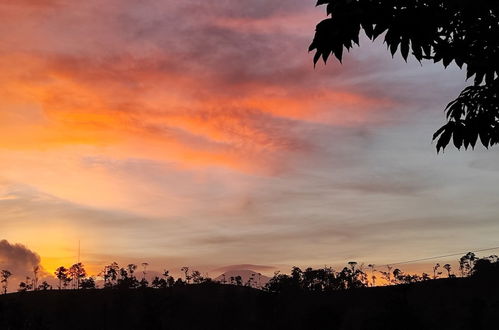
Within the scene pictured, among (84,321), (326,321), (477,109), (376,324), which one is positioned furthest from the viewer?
A: (84,321)

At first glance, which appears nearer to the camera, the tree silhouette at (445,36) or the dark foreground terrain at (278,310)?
the tree silhouette at (445,36)

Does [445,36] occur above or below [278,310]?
above

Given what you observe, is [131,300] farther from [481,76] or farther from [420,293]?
[481,76]

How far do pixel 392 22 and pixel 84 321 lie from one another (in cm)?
20095

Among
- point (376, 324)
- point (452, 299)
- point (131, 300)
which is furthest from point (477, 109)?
point (131, 300)

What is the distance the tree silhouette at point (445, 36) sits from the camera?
23.0 feet

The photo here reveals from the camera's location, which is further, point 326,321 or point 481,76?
point 326,321

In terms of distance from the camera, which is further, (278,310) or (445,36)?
(278,310)

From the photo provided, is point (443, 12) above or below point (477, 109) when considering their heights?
above

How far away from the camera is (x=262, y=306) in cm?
16600

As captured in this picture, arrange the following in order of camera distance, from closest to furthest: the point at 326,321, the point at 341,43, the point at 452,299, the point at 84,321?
the point at 341,43 → the point at 326,321 → the point at 452,299 → the point at 84,321

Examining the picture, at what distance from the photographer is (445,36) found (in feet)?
28.8

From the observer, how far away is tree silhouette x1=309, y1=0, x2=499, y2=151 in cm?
700

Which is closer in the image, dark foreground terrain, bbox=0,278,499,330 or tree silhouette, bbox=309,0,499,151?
tree silhouette, bbox=309,0,499,151
